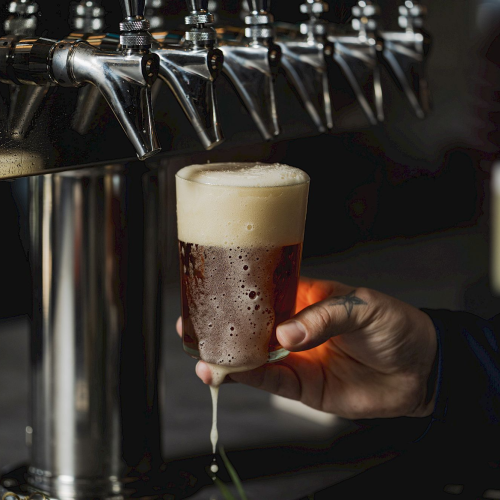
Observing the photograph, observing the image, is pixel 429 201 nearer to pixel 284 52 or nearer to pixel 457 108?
pixel 457 108

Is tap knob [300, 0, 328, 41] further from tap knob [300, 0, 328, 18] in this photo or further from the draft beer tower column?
the draft beer tower column

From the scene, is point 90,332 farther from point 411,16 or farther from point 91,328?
point 411,16

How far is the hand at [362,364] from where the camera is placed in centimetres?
105

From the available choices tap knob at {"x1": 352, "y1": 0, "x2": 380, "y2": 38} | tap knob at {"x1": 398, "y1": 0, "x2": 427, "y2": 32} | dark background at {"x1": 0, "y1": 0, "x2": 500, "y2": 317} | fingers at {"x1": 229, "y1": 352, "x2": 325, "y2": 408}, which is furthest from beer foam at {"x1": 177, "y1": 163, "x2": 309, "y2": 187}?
dark background at {"x1": 0, "y1": 0, "x2": 500, "y2": 317}

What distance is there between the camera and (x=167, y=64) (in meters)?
0.86

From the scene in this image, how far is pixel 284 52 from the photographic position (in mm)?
1142

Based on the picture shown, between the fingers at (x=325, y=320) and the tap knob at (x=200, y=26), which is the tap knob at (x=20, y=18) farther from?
the fingers at (x=325, y=320)

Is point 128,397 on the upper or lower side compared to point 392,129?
lower

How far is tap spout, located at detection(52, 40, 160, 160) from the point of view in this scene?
758 millimetres

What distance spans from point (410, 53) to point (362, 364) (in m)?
0.64

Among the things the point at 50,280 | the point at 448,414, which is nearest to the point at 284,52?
the point at 50,280

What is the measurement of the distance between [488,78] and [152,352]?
1.21 m

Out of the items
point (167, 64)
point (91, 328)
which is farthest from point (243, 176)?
point (91, 328)

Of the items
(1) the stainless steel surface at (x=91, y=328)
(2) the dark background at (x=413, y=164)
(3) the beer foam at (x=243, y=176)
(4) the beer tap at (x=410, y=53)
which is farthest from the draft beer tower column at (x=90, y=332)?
(2) the dark background at (x=413, y=164)
